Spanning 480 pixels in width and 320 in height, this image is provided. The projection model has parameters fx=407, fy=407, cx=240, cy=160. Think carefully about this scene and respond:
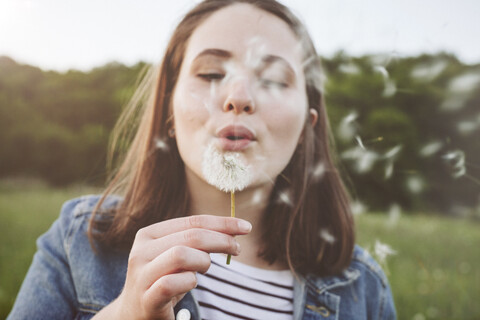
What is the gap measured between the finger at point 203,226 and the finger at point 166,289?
5.8 inches

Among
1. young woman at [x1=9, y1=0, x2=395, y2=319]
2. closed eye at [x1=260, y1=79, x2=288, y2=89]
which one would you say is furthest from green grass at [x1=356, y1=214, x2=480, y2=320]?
closed eye at [x1=260, y1=79, x2=288, y2=89]

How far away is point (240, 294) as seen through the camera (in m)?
1.88

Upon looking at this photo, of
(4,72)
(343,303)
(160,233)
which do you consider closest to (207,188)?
(160,233)

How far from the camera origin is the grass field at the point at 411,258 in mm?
4457

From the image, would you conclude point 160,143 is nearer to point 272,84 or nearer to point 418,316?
point 272,84

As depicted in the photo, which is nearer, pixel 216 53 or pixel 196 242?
pixel 196 242

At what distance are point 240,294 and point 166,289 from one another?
77 cm

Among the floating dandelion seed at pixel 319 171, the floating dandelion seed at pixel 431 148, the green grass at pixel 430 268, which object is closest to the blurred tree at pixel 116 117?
the green grass at pixel 430 268

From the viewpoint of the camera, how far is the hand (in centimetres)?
120

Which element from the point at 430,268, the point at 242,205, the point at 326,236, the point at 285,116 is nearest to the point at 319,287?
the point at 326,236

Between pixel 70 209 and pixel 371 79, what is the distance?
1739cm

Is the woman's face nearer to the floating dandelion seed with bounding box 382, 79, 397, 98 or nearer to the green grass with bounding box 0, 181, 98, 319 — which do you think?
the floating dandelion seed with bounding box 382, 79, 397, 98

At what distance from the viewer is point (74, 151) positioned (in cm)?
1844

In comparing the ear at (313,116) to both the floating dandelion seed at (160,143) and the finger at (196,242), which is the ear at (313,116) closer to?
the floating dandelion seed at (160,143)
